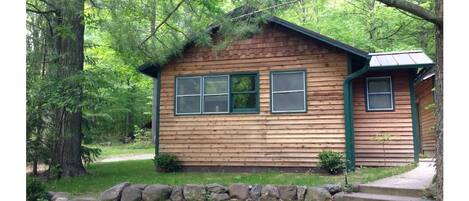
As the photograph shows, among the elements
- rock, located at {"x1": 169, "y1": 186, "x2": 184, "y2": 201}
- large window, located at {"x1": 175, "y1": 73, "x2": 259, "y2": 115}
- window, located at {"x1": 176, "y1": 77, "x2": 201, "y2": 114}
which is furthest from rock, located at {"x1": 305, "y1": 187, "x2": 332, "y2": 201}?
window, located at {"x1": 176, "y1": 77, "x2": 201, "y2": 114}

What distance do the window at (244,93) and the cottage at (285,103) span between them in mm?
26

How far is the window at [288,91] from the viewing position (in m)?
9.48

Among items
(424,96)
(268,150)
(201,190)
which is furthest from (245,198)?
(424,96)

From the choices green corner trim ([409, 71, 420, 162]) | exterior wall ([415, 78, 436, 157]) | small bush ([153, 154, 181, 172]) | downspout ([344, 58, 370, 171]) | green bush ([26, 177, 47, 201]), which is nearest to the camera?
green bush ([26, 177, 47, 201])

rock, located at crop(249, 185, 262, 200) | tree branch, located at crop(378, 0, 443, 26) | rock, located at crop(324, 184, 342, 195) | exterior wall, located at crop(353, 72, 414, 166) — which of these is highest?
tree branch, located at crop(378, 0, 443, 26)

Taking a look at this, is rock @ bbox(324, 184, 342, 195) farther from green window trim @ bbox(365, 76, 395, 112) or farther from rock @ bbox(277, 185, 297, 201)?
green window trim @ bbox(365, 76, 395, 112)

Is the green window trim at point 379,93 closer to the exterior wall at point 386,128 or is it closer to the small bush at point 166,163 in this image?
the exterior wall at point 386,128

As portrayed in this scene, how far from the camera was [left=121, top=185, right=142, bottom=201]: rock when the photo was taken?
674cm

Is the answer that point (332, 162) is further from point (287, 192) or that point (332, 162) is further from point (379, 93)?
point (379, 93)

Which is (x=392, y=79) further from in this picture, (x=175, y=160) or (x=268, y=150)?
(x=175, y=160)

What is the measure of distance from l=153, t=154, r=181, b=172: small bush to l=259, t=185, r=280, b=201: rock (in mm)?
3913

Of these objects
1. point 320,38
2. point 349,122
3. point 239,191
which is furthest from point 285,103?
point 239,191
